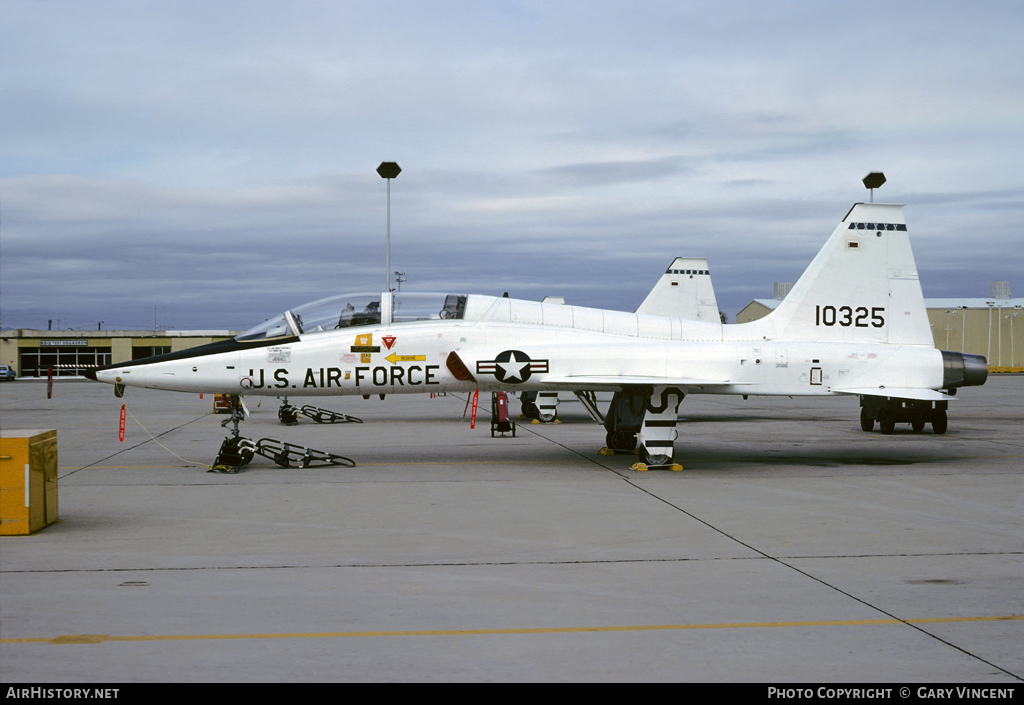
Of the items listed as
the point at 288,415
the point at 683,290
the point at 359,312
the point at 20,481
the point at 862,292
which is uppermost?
the point at 683,290

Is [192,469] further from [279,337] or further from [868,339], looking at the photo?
[868,339]

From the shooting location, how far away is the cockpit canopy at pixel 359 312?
14.1 metres

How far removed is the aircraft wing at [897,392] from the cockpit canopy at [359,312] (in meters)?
6.68

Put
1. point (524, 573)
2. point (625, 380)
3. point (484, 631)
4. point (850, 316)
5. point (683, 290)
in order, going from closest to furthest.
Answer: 1. point (484, 631)
2. point (524, 573)
3. point (625, 380)
4. point (850, 316)
5. point (683, 290)

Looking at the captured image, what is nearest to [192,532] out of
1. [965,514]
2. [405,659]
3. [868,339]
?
[405,659]

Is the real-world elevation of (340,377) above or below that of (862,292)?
below

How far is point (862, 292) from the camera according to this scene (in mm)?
15172

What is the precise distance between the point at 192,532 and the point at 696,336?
904 cm

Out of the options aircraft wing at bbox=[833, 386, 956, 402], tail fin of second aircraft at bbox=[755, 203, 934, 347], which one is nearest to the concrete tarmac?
aircraft wing at bbox=[833, 386, 956, 402]

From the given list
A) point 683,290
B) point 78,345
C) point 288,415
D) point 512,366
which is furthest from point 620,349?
point 78,345

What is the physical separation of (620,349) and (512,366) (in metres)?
1.84

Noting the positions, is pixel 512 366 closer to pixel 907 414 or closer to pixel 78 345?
pixel 907 414

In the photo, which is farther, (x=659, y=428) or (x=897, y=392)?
(x=897, y=392)

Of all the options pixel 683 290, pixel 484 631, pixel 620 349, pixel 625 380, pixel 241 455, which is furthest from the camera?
pixel 683 290
